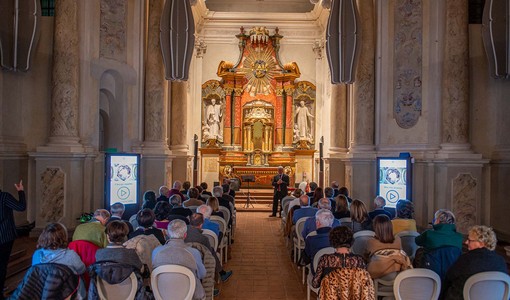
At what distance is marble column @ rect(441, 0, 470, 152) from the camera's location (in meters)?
9.98

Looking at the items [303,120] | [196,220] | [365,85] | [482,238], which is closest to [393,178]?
[365,85]

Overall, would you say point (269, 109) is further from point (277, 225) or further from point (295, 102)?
point (277, 225)

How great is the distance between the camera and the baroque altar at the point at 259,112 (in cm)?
2089

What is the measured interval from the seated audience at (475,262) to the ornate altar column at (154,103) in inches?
364

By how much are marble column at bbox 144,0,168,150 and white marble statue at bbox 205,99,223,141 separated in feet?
26.9

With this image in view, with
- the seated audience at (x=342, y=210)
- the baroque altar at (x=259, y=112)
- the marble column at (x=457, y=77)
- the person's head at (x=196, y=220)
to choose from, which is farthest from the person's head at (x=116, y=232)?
the baroque altar at (x=259, y=112)

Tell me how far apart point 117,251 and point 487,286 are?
3022 millimetres

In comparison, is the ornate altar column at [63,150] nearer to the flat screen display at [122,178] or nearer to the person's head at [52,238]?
the flat screen display at [122,178]

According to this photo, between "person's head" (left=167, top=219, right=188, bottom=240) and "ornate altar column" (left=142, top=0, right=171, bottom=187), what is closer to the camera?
"person's head" (left=167, top=219, right=188, bottom=240)

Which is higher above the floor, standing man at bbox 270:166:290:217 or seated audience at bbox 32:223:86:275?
seated audience at bbox 32:223:86:275

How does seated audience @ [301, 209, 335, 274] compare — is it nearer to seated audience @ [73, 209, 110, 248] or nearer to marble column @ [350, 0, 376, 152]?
seated audience @ [73, 209, 110, 248]

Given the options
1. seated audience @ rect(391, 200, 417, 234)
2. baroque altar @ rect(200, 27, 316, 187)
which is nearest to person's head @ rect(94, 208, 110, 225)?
seated audience @ rect(391, 200, 417, 234)

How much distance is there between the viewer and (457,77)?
32.9 ft

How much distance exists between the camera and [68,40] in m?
9.62
